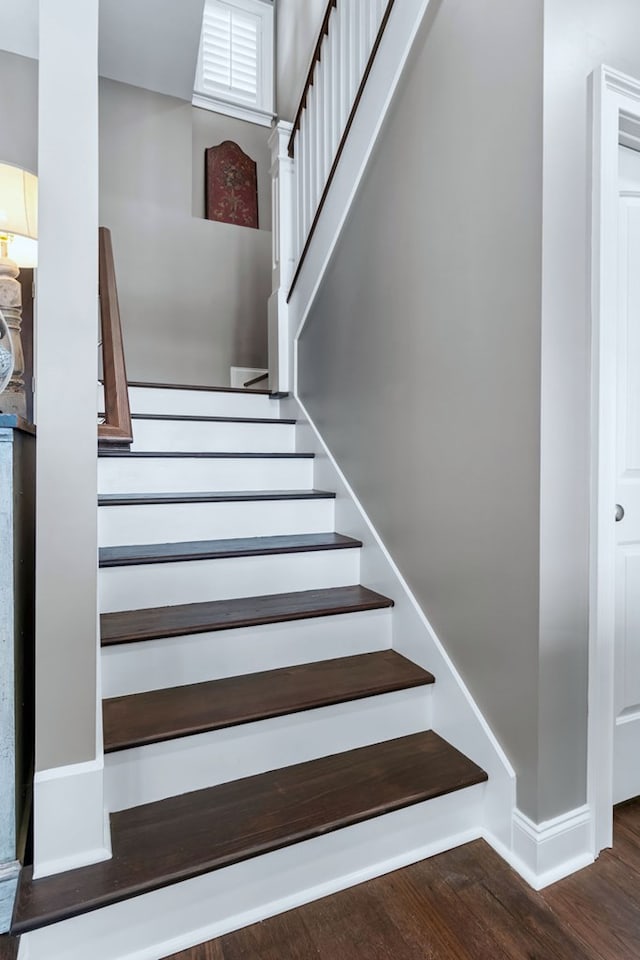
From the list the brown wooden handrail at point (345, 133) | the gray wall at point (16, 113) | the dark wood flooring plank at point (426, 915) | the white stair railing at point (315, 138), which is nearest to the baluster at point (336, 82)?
the white stair railing at point (315, 138)

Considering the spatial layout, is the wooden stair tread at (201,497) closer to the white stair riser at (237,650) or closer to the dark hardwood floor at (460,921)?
the white stair riser at (237,650)

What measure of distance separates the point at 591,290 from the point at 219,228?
3153mm

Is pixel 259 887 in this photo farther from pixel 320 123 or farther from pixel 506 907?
pixel 320 123

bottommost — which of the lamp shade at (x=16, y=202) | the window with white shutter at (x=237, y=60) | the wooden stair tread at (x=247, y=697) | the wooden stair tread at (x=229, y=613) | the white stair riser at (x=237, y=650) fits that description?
the wooden stair tread at (x=247, y=697)

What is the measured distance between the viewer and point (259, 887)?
1197 mm

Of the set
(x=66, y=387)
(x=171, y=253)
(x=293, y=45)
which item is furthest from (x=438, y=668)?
(x=293, y=45)

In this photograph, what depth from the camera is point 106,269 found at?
6.70 feet

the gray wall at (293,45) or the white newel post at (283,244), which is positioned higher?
the gray wall at (293,45)

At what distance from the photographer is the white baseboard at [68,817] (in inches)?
42.3

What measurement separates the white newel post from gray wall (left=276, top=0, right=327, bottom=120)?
2.26 ft

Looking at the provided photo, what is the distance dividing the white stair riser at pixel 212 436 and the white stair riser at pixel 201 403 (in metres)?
0.16

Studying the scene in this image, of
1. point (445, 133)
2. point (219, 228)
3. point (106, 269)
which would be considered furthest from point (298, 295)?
point (219, 228)

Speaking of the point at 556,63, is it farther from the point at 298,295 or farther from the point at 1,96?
the point at 1,96

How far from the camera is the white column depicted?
41.5 inches
